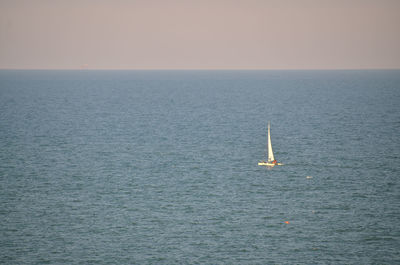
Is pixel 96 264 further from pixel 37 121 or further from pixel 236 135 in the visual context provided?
pixel 37 121

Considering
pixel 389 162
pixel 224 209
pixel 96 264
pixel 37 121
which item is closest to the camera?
pixel 96 264

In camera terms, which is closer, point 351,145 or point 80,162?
point 80,162

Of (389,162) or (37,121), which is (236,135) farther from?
(37,121)

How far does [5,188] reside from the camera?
7288 cm

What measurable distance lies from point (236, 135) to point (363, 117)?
4981 cm

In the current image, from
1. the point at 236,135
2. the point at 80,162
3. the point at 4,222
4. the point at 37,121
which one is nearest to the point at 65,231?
the point at 4,222

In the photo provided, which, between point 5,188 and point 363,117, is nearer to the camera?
point 5,188

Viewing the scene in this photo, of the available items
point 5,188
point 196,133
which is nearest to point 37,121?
point 196,133

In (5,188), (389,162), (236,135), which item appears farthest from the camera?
(236,135)

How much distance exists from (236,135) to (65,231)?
6803 centimetres

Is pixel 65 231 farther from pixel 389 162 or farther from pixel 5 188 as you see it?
pixel 389 162

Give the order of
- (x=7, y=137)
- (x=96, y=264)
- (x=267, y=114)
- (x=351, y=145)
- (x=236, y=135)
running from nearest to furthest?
(x=96, y=264) → (x=351, y=145) → (x=7, y=137) → (x=236, y=135) → (x=267, y=114)

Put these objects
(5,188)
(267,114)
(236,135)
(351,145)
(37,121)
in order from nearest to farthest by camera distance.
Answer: (5,188) < (351,145) < (236,135) < (37,121) < (267,114)

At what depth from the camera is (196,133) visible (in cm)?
12425
